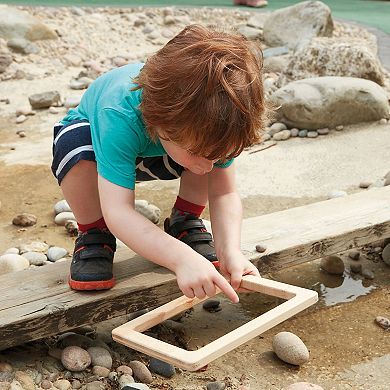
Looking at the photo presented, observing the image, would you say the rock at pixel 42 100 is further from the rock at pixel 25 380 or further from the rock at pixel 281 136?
the rock at pixel 25 380

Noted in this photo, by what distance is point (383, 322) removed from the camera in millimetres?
2977

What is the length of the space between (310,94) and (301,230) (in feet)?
8.51

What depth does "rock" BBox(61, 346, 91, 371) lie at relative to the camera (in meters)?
2.51

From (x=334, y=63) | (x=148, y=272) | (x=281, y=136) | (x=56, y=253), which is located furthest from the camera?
(x=334, y=63)

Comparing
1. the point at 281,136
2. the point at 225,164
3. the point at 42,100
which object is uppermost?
the point at 225,164

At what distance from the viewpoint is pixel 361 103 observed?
5.71 metres

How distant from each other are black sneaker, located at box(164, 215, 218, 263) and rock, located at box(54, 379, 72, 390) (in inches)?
27.6

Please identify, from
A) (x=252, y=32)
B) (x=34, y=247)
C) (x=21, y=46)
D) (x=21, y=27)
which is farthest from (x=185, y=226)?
(x=252, y=32)

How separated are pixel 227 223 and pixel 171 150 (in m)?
0.45

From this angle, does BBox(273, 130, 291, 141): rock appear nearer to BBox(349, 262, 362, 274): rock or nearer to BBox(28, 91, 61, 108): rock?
BBox(28, 91, 61, 108): rock

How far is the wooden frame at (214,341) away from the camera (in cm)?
212

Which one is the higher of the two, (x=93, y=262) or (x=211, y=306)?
(x=93, y=262)

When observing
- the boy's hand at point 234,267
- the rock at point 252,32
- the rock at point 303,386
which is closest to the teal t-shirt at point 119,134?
the boy's hand at point 234,267

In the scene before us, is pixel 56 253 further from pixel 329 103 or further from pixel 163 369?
pixel 329 103
